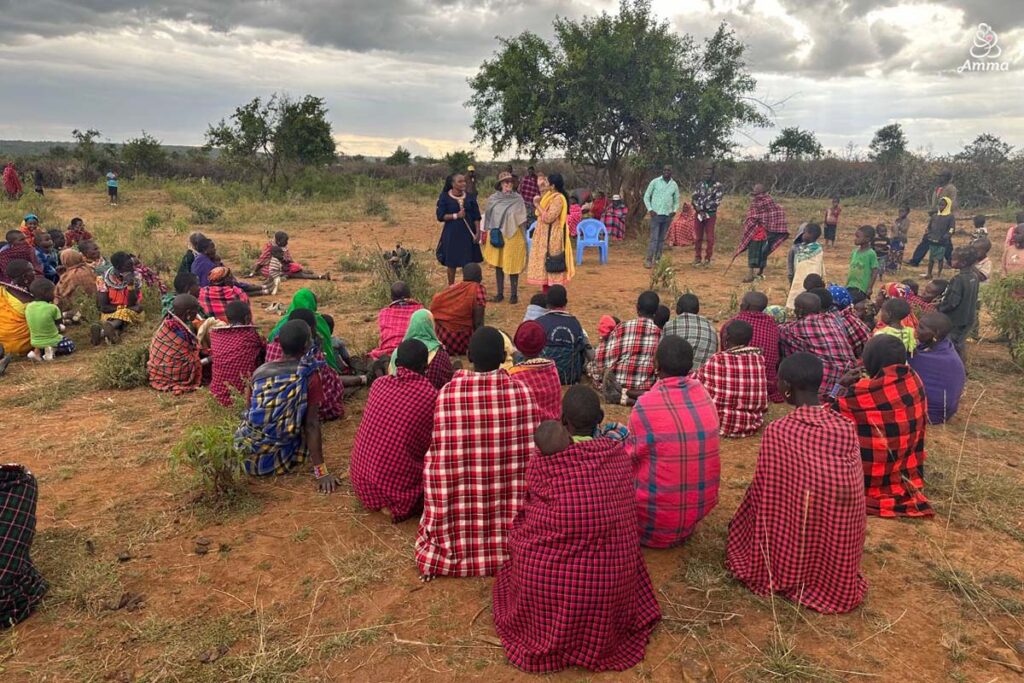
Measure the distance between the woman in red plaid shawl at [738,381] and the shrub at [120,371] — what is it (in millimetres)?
4871

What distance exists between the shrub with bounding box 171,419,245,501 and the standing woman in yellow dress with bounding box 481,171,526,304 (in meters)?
Result: 4.97

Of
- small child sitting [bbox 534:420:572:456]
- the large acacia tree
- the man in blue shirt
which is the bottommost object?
small child sitting [bbox 534:420:572:456]

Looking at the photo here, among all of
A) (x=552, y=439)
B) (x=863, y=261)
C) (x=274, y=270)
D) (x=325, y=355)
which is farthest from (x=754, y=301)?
(x=274, y=270)

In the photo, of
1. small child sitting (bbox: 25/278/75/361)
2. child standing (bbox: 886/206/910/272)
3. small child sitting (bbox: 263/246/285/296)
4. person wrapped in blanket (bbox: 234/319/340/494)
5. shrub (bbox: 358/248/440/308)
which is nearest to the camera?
person wrapped in blanket (bbox: 234/319/340/494)

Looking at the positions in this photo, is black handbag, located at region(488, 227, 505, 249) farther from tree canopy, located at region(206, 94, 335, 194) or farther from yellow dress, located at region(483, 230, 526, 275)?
tree canopy, located at region(206, 94, 335, 194)

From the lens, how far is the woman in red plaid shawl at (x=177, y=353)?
5.39 meters

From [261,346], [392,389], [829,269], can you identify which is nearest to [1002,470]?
[392,389]

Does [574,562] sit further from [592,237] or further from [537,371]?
[592,237]

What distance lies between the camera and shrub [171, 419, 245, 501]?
142 inches

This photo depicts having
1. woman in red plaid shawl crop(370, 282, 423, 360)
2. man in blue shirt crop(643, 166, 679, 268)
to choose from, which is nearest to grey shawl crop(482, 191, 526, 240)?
woman in red plaid shawl crop(370, 282, 423, 360)

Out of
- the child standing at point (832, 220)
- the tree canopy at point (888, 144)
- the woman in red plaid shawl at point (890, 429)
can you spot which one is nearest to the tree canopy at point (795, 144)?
the tree canopy at point (888, 144)

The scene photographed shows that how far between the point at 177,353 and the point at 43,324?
76.2 inches

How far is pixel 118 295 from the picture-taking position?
7043 mm

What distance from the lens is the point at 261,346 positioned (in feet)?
16.5
